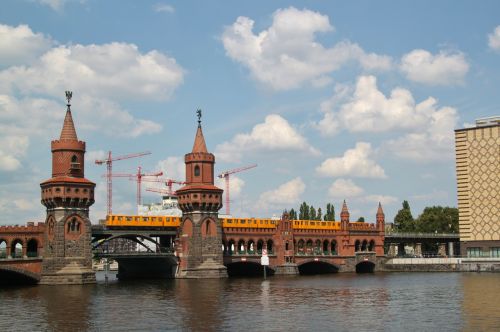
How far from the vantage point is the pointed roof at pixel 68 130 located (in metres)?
114

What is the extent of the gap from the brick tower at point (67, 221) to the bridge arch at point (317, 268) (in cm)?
5476

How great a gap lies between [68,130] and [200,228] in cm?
2851

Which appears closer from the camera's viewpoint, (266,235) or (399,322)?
(399,322)

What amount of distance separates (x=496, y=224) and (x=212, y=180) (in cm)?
5934

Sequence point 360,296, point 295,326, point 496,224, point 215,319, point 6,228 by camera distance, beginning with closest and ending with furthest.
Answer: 1. point 295,326
2. point 215,319
3. point 360,296
4. point 6,228
5. point 496,224

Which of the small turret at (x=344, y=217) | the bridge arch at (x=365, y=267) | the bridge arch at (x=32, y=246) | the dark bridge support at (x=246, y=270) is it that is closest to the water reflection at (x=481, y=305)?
the dark bridge support at (x=246, y=270)

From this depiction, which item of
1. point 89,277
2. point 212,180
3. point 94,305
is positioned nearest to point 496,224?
→ point 212,180

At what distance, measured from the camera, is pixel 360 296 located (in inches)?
3398

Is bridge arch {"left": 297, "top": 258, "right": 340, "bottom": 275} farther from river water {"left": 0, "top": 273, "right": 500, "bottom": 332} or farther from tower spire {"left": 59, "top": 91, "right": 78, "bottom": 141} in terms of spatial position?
tower spire {"left": 59, "top": 91, "right": 78, "bottom": 141}

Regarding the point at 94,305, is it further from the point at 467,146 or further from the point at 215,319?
the point at 467,146

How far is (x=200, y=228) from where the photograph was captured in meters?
124

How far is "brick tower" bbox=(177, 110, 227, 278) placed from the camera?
123 m

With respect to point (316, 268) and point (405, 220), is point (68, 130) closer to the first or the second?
point (316, 268)

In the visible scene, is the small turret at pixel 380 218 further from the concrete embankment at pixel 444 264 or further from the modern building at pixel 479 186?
the modern building at pixel 479 186
